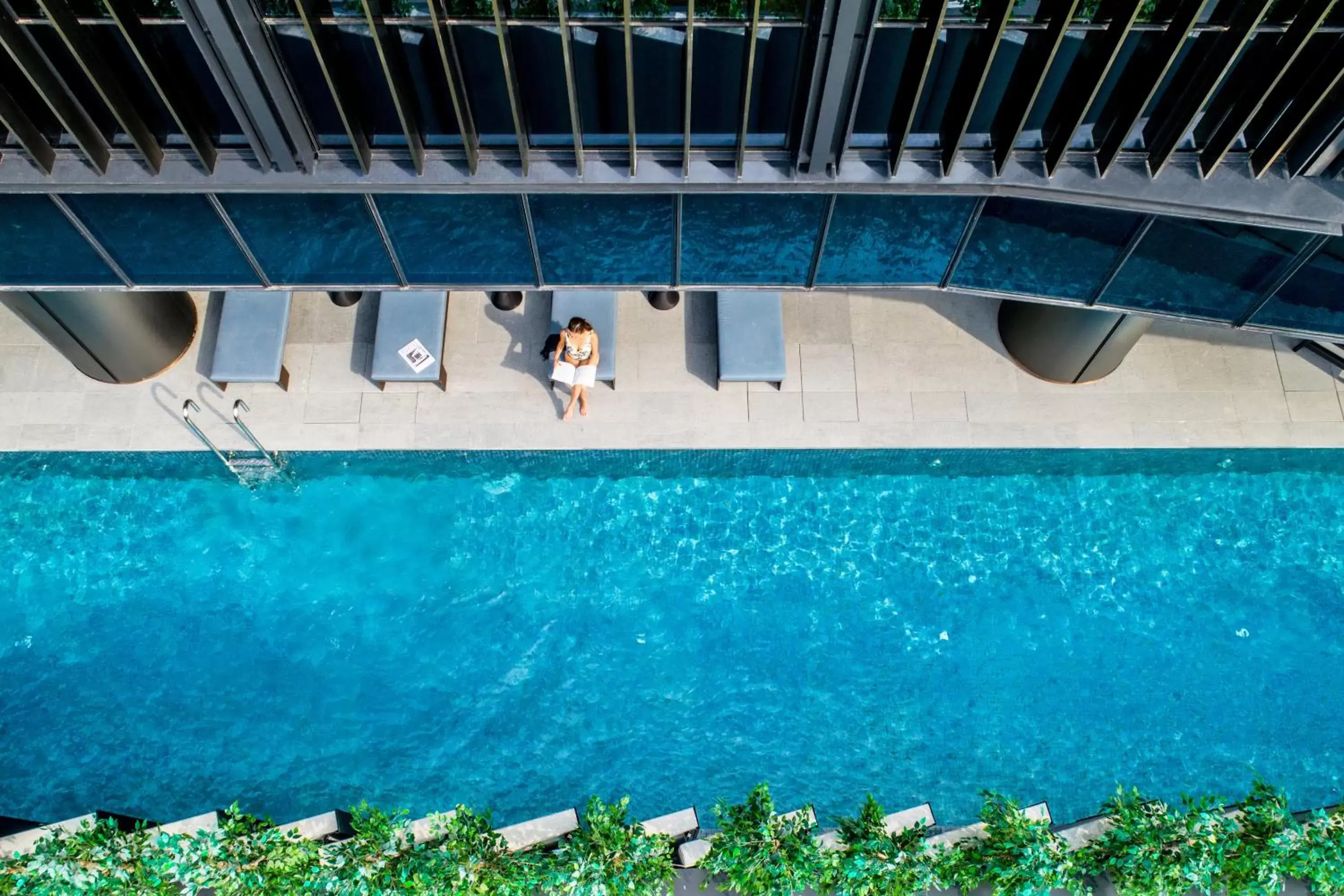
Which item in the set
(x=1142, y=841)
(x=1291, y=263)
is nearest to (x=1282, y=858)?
(x=1142, y=841)

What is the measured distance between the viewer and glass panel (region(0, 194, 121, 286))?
11055 millimetres

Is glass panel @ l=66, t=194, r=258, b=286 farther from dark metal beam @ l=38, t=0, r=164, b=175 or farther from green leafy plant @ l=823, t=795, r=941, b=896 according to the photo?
green leafy plant @ l=823, t=795, r=941, b=896

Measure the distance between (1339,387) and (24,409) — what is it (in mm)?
19487

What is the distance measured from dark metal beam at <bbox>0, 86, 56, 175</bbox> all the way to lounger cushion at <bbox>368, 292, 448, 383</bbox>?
5.22 meters

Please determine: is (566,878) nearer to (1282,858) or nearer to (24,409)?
(1282,858)

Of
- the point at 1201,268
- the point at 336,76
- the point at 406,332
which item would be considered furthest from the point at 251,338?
the point at 1201,268

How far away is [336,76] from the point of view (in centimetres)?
952

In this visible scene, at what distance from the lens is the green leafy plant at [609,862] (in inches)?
413

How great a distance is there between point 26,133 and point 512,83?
185 inches

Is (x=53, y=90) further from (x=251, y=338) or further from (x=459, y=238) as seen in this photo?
(x=251, y=338)

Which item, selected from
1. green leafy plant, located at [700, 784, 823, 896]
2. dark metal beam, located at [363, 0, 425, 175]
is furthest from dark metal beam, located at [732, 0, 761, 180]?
green leafy plant, located at [700, 784, 823, 896]

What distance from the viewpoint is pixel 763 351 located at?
15109mm

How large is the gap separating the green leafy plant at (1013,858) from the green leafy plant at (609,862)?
301cm

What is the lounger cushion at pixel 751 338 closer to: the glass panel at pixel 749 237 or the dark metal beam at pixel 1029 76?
the glass panel at pixel 749 237
